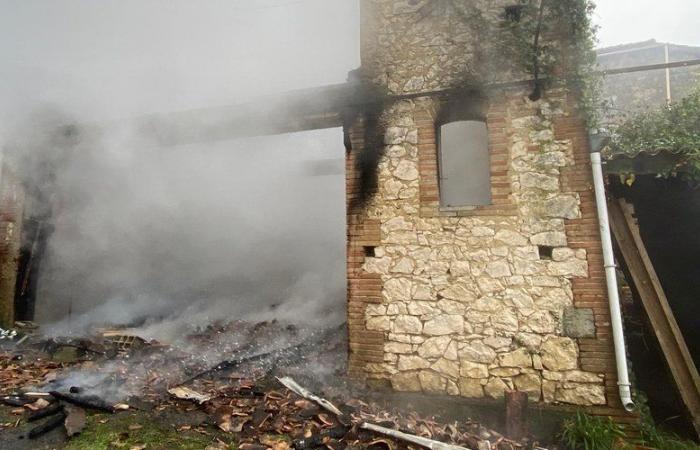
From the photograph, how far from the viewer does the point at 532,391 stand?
424 cm

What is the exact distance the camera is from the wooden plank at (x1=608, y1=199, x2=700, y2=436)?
13.4ft

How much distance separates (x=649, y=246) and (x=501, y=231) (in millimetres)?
2389

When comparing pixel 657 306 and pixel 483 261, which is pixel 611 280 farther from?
pixel 483 261

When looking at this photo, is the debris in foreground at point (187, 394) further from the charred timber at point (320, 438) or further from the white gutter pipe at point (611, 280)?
the white gutter pipe at point (611, 280)

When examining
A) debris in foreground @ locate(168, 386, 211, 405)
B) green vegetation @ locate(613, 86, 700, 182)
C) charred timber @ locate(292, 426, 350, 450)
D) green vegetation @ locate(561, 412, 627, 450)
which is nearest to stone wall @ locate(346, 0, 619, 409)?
green vegetation @ locate(561, 412, 627, 450)

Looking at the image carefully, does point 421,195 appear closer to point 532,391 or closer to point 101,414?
point 532,391

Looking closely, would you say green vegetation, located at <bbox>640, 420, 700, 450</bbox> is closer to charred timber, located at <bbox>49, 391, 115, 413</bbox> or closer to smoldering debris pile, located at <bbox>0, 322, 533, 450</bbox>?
smoldering debris pile, located at <bbox>0, 322, 533, 450</bbox>

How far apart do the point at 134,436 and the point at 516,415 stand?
3912 mm

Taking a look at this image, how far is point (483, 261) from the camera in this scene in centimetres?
456

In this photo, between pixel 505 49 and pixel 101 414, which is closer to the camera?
pixel 101 414

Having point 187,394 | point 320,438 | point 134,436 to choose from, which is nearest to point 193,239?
point 187,394

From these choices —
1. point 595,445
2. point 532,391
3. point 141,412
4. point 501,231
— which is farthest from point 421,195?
point 141,412

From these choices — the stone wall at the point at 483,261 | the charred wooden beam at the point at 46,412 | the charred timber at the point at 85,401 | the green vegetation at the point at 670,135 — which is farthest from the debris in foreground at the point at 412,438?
the green vegetation at the point at 670,135

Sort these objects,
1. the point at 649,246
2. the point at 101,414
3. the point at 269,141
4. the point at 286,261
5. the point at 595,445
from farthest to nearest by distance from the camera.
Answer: the point at 286,261 → the point at 269,141 → the point at 649,246 → the point at 101,414 → the point at 595,445
